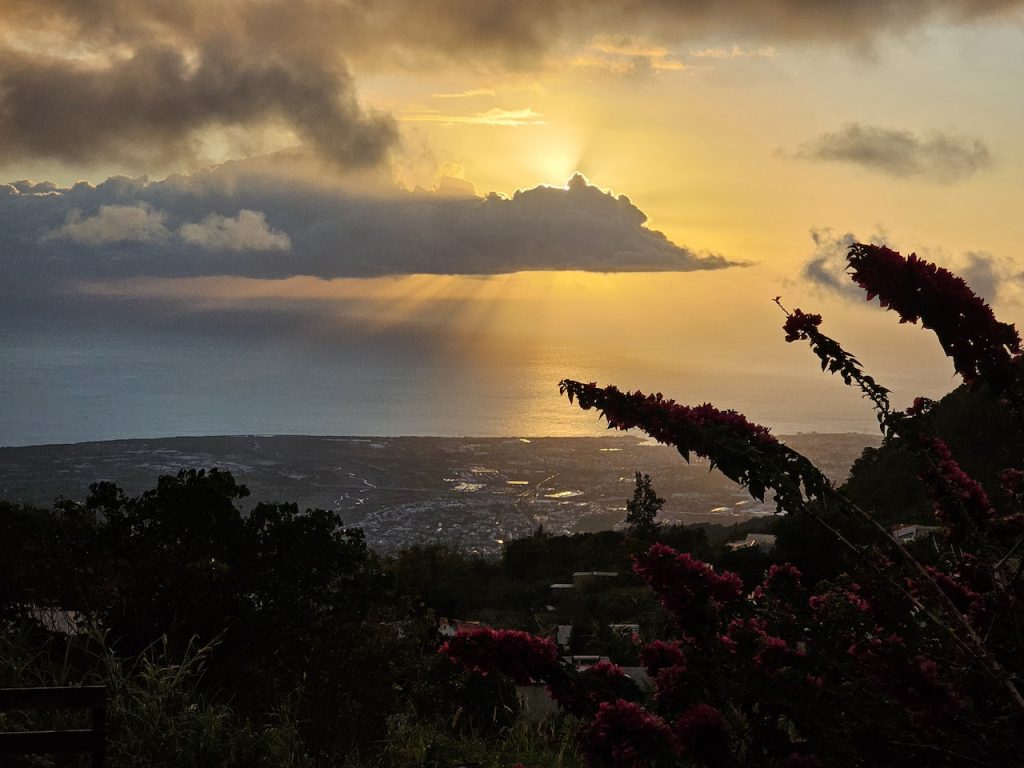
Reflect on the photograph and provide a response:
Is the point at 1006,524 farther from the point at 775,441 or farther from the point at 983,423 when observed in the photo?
the point at 983,423

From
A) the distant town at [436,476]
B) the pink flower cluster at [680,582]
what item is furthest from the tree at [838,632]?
the distant town at [436,476]

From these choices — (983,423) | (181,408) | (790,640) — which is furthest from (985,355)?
(181,408)

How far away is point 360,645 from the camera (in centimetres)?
772

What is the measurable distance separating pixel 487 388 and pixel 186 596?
150655 mm

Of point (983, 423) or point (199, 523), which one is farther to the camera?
point (983, 423)

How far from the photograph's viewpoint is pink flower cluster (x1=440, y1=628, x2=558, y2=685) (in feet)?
12.5

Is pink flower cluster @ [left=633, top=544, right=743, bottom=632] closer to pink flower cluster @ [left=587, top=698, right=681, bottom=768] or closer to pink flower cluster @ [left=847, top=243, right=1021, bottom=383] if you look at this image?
pink flower cluster @ [left=587, top=698, right=681, bottom=768]

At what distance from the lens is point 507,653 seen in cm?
384

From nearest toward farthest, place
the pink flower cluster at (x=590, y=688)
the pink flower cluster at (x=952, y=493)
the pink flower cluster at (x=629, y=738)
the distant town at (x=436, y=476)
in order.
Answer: the pink flower cluster at (x=629, y=738) → the pink flower cluster at (x=590, y=688) → the pink flower cluster at (x=952, y=493) → the distant town at (x=436, y=476)

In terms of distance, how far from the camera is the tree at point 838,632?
3551 mm

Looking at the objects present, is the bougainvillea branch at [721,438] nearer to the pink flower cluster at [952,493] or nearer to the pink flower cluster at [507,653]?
the pink flower cluster at [952,493]

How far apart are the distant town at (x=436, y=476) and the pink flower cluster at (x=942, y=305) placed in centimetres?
3852

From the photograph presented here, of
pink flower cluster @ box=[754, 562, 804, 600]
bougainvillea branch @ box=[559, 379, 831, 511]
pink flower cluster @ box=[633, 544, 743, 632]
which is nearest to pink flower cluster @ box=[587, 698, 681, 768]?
pink flower cluster @ box=[633, 544, 743, 632]

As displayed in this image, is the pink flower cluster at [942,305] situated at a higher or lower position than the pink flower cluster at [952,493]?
higher
